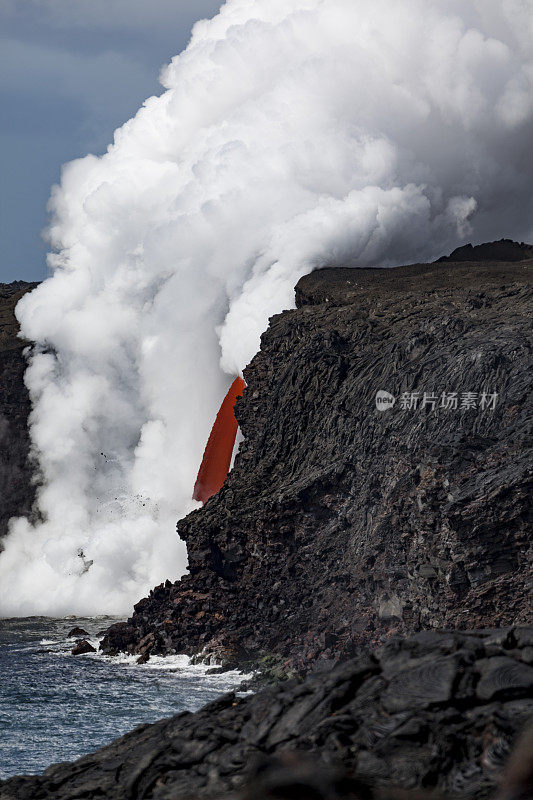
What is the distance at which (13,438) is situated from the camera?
5266 inches

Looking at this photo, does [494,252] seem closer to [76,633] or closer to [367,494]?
[367,494]

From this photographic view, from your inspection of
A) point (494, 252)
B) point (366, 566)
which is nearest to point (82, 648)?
point (366, 566)

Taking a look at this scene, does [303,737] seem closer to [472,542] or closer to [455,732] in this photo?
[455,732]

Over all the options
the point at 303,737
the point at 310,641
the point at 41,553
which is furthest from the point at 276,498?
the point at 41,553

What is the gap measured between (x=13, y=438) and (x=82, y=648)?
59934 mm

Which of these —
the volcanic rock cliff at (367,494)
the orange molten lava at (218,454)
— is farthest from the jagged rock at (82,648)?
the orange molten lava at (218,454)

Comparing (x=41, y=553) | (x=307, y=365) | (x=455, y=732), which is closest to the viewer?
(x=455, y=732)

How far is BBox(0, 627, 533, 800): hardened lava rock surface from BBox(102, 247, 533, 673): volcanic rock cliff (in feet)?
107

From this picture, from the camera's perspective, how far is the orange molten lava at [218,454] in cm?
10581

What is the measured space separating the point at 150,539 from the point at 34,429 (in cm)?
3502

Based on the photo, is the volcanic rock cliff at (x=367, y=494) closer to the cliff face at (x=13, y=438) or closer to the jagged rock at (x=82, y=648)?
the jagged rock at (x=82, y=648)

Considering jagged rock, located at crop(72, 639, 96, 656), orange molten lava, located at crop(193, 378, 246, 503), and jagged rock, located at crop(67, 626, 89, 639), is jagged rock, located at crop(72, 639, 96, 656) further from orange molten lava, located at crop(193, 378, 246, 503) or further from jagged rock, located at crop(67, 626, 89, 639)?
orange molten lava, located at crop(193, 378, 246, 503)

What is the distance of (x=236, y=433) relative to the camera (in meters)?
106

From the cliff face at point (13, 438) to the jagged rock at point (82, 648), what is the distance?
53.4 metres
